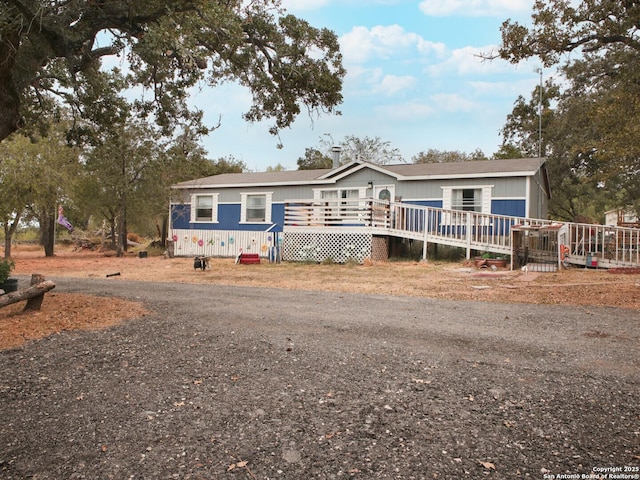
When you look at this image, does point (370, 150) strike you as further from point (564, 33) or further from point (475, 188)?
point (564, 33)

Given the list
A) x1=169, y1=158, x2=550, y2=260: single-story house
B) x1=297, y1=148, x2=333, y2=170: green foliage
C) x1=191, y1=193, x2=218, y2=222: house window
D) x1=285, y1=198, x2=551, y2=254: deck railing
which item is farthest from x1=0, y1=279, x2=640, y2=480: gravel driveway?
x1=297, y1=148, x2=333, y2=170: green foliage

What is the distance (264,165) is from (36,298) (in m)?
44.1

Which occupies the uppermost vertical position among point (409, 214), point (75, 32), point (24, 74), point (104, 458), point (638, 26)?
point (638, 26)

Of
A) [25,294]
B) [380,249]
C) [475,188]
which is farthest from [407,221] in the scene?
[25,294]

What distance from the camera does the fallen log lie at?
5609 millimetres

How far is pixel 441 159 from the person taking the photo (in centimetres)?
4347

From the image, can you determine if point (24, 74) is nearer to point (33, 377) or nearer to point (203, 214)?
point (33, 377)

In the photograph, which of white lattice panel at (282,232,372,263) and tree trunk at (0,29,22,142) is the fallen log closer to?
tree trunk at (0,29,22,142)

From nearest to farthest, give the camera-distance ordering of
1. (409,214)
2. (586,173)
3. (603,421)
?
(603,421)
(409,214)
(586,173)

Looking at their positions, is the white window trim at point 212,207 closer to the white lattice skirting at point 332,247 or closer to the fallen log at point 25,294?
the white lattice skirting at point 332,247

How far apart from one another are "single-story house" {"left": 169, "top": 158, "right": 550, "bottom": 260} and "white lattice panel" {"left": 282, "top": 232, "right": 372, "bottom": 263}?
0.13 ft

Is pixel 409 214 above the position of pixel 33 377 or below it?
above

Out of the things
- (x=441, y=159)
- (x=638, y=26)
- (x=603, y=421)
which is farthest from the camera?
(x=441, y=159)

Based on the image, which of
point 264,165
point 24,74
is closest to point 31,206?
point 24,74
